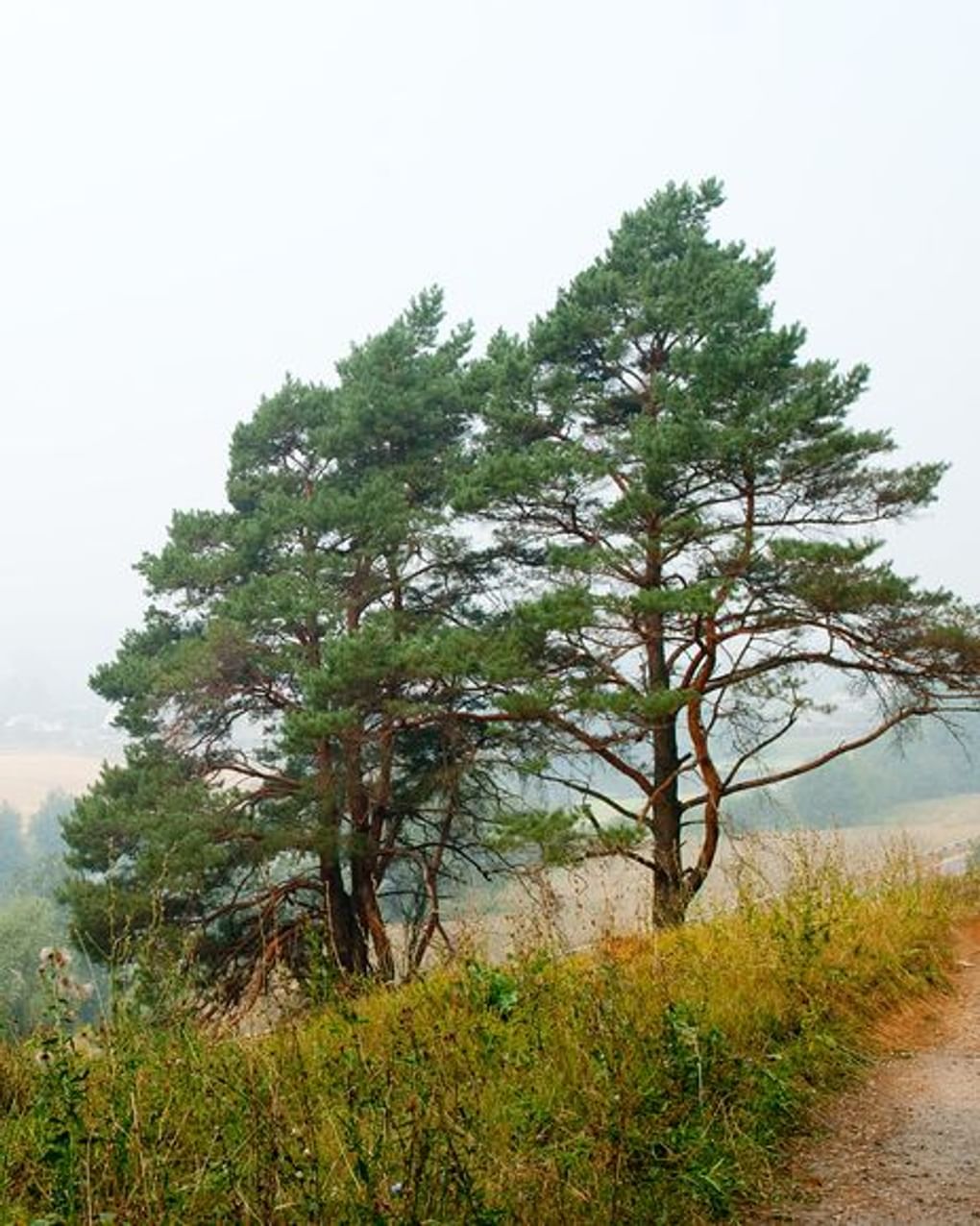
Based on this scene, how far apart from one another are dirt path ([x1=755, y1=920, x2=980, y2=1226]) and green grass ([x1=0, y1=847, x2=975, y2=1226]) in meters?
0.16

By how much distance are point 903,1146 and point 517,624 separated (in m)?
9.97

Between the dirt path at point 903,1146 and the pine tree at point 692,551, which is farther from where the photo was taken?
the pine tree at point 692,551

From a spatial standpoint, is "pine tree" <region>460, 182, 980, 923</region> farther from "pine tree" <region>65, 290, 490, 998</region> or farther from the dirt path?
the dirt path

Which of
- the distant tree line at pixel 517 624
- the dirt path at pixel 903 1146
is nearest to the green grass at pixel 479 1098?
the dirt path at pixel 903 1146

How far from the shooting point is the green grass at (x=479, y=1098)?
2.70 metres

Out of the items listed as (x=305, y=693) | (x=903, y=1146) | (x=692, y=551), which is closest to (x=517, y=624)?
(x=692, y=551)

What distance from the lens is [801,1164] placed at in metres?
3.54

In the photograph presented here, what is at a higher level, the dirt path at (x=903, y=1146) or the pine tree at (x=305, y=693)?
the pine tree at (x=305, y=693)

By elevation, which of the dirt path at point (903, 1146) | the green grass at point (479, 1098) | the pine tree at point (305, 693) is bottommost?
the dirt path at point (903, 1146)

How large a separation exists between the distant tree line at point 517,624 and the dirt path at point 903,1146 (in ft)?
19.2

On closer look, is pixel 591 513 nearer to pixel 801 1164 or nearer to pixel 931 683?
pixel 931 683

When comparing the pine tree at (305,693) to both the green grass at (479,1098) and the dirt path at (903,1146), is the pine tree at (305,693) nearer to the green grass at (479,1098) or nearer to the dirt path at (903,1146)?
the green grass at (479,1098)

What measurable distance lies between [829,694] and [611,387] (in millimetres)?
6093

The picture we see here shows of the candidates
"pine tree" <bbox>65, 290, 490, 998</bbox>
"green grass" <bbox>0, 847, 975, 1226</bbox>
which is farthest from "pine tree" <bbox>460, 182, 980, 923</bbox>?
"green grass" <bbox>0, 847, 975, 1226</bbox>
